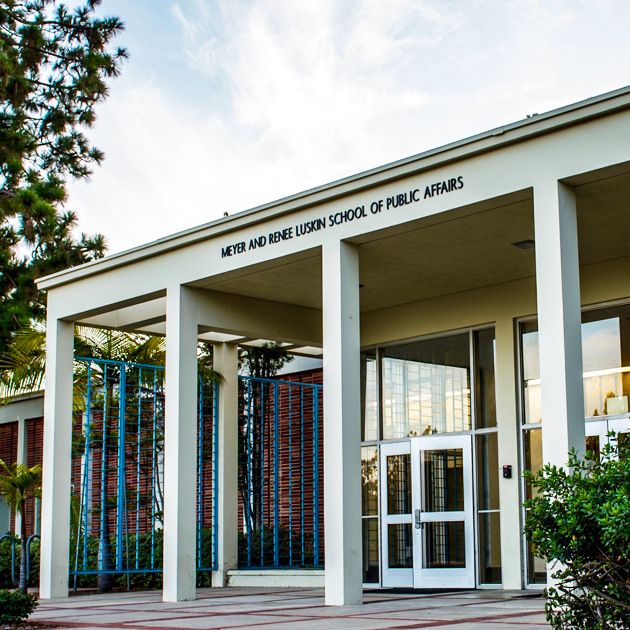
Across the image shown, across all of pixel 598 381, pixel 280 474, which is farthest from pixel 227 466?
pixel 598 381

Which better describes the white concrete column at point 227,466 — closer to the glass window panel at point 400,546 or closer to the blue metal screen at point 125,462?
the blue metal screen at point 125,462

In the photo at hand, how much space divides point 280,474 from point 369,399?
311cm

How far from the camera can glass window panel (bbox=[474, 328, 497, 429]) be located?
12.9m

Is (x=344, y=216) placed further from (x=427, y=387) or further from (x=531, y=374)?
(x=427, y=387)

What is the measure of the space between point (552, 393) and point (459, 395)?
18.3 ft

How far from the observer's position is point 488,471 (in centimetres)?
1275

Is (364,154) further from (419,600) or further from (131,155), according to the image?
(419,600)

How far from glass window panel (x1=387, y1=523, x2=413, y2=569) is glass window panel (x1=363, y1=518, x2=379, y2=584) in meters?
0.34

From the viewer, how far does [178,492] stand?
450 inches

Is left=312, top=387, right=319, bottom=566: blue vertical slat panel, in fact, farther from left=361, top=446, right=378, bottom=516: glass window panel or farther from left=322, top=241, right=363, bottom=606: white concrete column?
left=322, top=241, right=363, bottom=606: white concrete column

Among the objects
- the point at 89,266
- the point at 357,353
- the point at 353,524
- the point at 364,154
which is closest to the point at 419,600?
the point at 353,524

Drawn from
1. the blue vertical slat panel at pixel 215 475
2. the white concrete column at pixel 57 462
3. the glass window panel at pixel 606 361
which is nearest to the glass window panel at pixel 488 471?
the glass window panel at pixel 606 361

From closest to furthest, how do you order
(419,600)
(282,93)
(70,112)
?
1. (419,600)
2. (282,93)
3. (70,112)

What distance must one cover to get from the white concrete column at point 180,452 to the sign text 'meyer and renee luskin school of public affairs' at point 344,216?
1.18 metres
